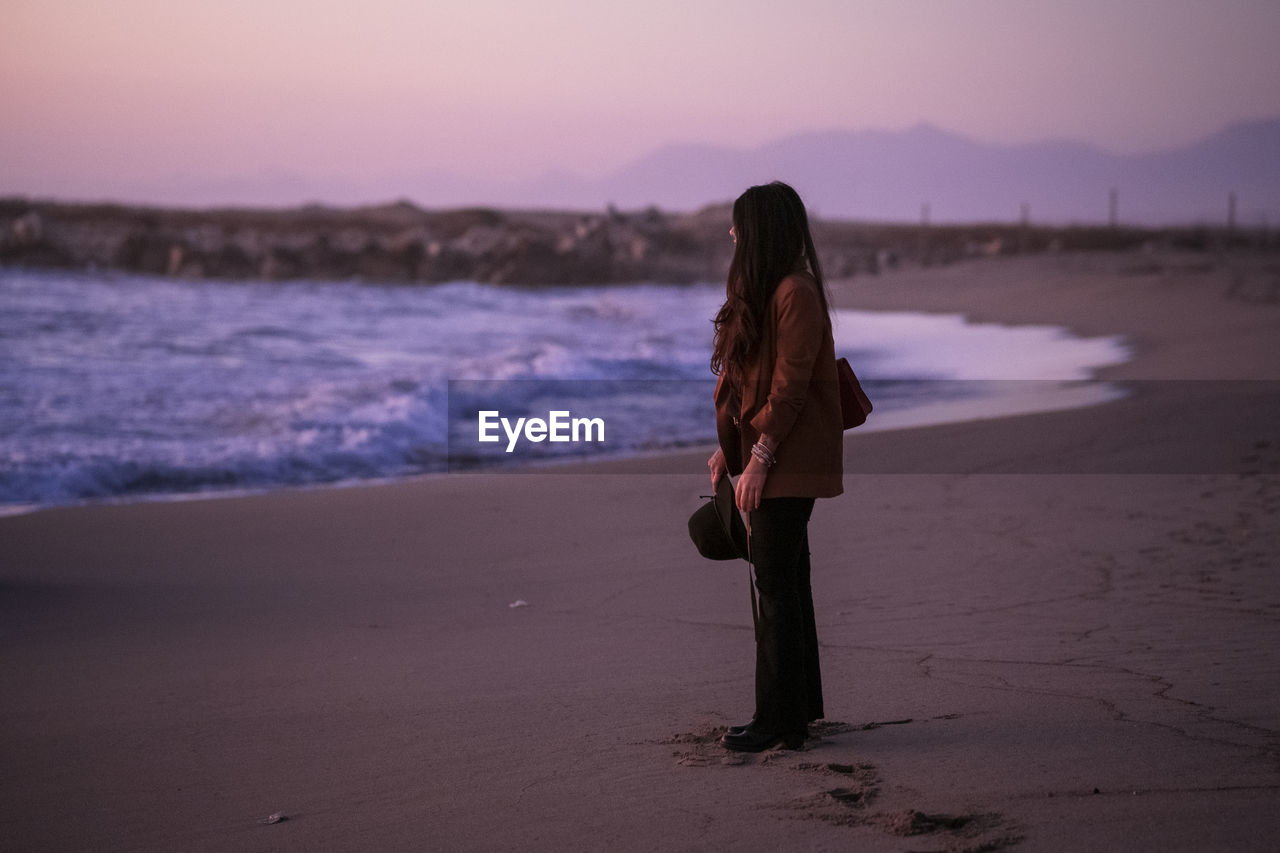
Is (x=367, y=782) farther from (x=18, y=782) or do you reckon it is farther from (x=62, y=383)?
(x=62, y=383)

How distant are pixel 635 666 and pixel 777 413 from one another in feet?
4.98

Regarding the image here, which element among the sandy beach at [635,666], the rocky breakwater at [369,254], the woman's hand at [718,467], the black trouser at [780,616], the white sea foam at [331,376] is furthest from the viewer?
the rocky breakwater at [369,254]

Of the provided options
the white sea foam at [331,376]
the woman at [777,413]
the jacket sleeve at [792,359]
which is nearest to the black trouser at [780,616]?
the woman at [777,413]

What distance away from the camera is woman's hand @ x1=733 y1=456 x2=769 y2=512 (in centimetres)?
329

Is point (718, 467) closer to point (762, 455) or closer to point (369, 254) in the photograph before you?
point (762, 455)

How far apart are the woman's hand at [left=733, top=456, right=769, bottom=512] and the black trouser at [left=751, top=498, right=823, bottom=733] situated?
6 cm

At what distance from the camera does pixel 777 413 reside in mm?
3238

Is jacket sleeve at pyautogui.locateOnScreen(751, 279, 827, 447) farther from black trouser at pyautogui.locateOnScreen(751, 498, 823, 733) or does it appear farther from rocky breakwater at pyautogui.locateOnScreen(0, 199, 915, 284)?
rocky breakwater at pyautogui.locateOnScreen(0, 199, 915, 284)

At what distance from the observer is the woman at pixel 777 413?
326 centimetres

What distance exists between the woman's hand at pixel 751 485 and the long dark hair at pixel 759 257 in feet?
1.01

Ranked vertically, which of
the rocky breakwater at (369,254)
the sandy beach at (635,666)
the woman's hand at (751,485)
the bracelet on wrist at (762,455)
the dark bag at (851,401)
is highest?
the rocky breakwater at (369,254)

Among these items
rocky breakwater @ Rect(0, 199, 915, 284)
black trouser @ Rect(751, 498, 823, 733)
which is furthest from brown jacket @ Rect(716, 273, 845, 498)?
rocky breakwater @ Rect(0, 199, 915, 284)

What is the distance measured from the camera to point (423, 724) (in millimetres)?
3756

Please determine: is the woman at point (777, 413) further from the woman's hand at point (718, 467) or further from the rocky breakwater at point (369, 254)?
the rocky breakwater at point (369, 254)
